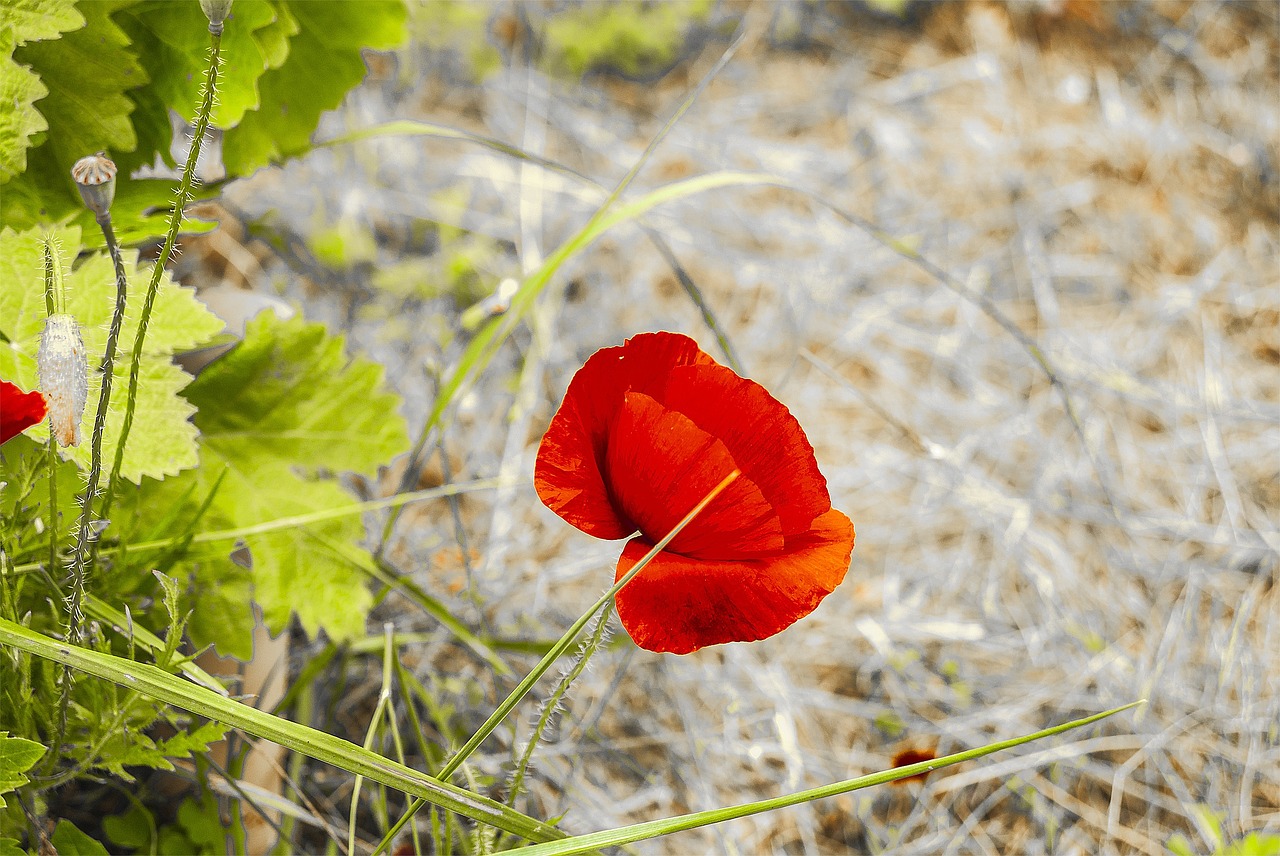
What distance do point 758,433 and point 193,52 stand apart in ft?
1.98

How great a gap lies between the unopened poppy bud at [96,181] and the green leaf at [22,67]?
268mm

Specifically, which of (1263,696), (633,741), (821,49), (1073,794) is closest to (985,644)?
(1073,794)

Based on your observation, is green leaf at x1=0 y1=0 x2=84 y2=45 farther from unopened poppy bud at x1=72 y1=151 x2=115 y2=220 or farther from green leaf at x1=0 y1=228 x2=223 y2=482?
unopened poppy bud at x1=72 y1=151 x2=115 y2=220

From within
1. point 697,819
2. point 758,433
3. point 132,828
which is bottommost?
point 132,828

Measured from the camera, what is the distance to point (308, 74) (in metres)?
0.88

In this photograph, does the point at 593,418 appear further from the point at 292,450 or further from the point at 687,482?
the point at 292,450

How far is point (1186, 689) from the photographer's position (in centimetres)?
126

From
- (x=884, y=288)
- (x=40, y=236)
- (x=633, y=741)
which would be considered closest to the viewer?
(x=40, y=236)

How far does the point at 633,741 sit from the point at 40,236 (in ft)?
2.72

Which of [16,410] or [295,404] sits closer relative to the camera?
[16,410]

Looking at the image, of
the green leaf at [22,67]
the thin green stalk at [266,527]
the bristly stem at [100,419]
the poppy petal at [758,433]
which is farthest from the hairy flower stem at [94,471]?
the poppy petal at [758,433]

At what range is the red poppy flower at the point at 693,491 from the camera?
52 centimetres

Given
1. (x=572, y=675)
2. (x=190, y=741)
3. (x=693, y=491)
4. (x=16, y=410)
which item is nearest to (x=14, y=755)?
(x=190, y=741)

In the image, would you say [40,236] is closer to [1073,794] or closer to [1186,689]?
[1073,794]
